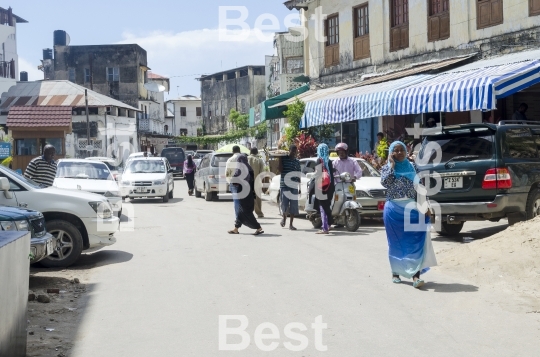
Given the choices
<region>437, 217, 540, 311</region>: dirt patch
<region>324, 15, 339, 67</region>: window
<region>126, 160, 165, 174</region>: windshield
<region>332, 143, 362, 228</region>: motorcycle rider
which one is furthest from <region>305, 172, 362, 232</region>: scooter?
<region>324, 15, 339, 67</region>: window

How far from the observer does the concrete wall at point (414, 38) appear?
19.8 metres

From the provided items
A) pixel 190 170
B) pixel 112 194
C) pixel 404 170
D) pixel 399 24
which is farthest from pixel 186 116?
pixel 404 170

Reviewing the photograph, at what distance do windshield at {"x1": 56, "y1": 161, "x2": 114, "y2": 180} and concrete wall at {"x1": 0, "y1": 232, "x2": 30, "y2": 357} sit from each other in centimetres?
1351

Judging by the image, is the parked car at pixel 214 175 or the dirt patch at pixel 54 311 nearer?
the dirt patch at pixel 54 311

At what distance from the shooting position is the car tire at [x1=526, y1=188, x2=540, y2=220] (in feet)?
41.8

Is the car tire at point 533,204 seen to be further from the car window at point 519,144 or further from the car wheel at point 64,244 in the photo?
the car wheel at point 64,244

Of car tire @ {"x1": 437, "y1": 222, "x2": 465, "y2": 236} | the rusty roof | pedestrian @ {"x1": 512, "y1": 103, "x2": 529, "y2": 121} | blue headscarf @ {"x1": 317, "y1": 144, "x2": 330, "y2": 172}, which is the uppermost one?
the rusty roof

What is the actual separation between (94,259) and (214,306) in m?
5.02

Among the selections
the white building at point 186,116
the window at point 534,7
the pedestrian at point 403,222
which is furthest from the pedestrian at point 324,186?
the white building at point 186,116

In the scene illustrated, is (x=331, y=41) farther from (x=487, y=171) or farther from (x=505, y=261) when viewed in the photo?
(x=505, y=261)

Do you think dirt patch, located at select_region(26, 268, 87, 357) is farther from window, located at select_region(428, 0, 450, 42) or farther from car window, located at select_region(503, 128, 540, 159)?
window, located at select_region(428, 0, 450, 42)

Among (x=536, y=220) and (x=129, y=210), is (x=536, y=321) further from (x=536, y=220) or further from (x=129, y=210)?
(x=129, y=210)

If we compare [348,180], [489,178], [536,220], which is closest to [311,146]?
[348,180]

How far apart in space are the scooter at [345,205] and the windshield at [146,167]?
41.6ft
